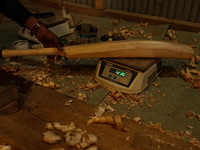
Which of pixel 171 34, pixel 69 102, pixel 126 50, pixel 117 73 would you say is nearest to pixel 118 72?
pixel 117 73

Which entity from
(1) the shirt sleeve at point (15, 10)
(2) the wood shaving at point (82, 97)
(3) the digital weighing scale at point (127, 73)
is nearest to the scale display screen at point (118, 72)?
(3) the digital weighing scale at point (127, 73)

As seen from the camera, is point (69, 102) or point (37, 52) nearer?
point (69, 102)

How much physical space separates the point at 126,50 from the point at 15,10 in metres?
1.16

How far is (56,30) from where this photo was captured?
2.77 m

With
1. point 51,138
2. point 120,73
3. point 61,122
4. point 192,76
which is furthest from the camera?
point 192,76

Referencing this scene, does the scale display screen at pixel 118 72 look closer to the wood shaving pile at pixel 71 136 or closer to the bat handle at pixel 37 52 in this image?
the bat handle at pixel 37 52

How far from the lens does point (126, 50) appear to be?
187cm

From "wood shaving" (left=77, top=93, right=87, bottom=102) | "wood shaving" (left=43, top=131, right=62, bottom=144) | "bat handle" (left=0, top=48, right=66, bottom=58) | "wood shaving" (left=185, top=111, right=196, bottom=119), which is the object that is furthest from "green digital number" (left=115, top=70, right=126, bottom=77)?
"wood shaving" (left=43, top=131, right=62, bottom=144)

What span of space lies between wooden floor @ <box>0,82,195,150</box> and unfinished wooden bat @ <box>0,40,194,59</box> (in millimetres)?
547

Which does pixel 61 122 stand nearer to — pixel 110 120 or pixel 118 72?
pixel 110 120

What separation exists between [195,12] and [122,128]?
8.41 ft

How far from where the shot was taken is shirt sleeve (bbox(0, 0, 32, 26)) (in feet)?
6.63

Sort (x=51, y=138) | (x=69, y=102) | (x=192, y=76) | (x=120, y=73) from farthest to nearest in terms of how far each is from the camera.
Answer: (x=192, y=76)
(x=120, y=73)
(x=69, y=102)
(x=51, y=138)

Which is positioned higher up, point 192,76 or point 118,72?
point 118,72
